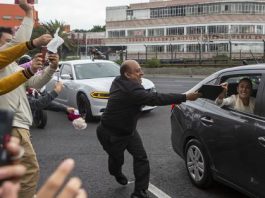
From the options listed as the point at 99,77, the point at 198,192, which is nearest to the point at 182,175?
the point at 198,192

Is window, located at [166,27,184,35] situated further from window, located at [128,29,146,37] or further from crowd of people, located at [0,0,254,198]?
crowd of people, located at [0,0,254,198]

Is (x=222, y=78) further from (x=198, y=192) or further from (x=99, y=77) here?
(x=99, y=77)

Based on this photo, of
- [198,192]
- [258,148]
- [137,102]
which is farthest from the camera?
[198,192]

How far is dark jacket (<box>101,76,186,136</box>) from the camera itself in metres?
4.82

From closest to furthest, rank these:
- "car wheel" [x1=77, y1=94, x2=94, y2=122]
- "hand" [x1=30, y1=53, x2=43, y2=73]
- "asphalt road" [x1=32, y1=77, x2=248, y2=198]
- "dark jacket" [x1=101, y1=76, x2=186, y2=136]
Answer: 1. "hand" [x1=30, y1=53, x2=43, y2=73]
2. "dark jacket" [x1=101, y1=76, x2=186, y2=136]
3. "asphalt road" [x1=32, y1=77, x2=248, y2=198]
4. "car wheel" [x1=77, y1=94, x2=94, y2=122]

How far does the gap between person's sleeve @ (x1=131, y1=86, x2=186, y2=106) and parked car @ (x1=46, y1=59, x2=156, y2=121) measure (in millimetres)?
5953

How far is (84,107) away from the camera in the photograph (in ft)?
36.7

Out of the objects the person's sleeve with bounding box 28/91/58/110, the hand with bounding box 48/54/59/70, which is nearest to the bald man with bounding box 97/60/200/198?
the person's sleeve with bounding box 28/91/58/110

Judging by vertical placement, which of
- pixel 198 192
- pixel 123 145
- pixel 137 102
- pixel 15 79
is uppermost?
pixel 15 79

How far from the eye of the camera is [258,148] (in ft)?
13.5

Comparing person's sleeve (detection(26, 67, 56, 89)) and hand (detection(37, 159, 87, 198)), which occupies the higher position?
person's sleeve (detection(26, 67, 56, 89))

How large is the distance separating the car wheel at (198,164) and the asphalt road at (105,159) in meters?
0.11

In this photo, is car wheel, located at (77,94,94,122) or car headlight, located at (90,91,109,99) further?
car wheel, located at (77,94,94,122)

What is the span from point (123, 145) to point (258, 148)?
1.60 meters
